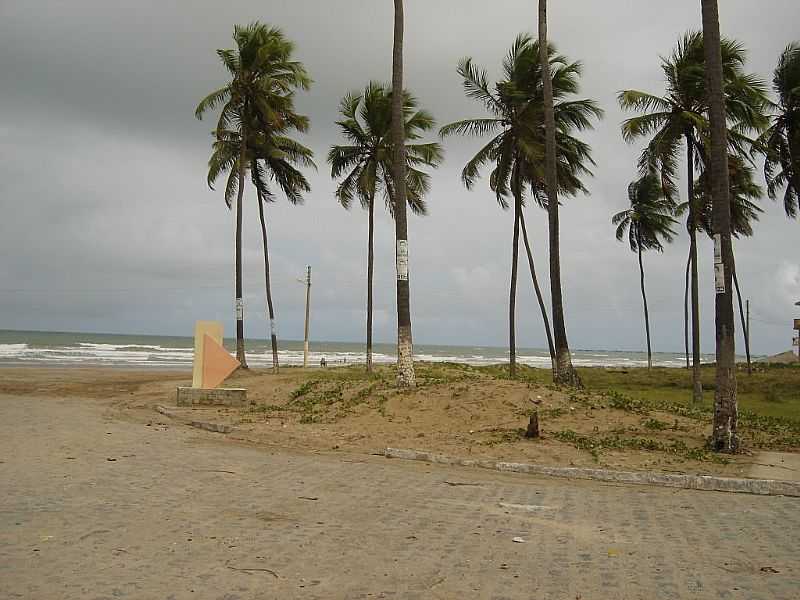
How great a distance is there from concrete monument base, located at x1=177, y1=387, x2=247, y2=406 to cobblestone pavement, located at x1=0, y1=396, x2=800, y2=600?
6.84 meters

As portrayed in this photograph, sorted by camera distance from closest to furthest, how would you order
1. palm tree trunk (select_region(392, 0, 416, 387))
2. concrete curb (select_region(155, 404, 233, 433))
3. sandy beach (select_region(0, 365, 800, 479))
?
1. sandy beach (select_region(0, 365, 800, 479))
2. concrete curb (select_region(155, 404, 233, 433))
3. palm tree trunk (select_region(392, 0, 416, 387))

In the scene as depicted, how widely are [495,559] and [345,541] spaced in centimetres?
122

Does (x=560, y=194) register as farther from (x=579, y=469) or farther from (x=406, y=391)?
(x=579, y=469)

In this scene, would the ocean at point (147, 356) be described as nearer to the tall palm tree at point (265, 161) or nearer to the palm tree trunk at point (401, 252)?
the tall palm tree at point (265, 161)

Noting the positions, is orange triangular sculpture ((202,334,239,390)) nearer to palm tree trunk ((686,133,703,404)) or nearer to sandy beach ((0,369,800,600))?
sandy beach ((0,369,800,600))

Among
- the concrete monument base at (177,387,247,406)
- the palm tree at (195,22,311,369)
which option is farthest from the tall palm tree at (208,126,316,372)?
the concrete monument base at (177,387,247,406)

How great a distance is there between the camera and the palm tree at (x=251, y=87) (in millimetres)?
26188

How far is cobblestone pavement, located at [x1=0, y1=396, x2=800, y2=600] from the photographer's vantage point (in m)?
4.70

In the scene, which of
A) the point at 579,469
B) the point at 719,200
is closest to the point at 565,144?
the point at 719,200

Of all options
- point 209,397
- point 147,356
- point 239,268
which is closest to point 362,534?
point 209,397

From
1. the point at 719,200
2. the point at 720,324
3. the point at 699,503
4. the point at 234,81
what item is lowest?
the point at 699,503

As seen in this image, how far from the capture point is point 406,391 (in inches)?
567

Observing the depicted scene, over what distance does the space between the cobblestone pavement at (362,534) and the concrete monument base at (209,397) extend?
684cm

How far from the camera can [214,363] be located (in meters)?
16.7
